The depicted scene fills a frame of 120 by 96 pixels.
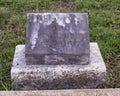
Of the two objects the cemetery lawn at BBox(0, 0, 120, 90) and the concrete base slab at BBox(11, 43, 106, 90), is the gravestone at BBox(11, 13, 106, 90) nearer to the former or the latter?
the concrete base slab at BBox(11, 43, 106, 90)

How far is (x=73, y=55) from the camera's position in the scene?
3.14m

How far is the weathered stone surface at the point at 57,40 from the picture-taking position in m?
3.14

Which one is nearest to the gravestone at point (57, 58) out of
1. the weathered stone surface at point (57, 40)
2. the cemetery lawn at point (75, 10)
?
the weathered stone surface at point (57, 40)

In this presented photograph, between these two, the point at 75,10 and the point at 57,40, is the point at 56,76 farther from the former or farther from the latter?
the point at 75,10

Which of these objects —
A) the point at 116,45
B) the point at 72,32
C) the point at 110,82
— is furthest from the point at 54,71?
the point at 116,45

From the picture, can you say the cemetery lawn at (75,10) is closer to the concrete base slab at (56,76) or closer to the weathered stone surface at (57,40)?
the concrete base slab at (56,76)

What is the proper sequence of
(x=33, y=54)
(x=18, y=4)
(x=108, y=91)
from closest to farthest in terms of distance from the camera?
1. (x=108, y=91)
2. (x=33, y=54)
3. (x=18, y=4)

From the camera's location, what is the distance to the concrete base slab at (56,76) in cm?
316

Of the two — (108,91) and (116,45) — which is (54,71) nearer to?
(108,91)

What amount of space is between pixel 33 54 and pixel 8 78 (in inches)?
20.0

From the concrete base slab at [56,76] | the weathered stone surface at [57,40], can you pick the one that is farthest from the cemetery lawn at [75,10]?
the weathered stone surface at [57,40]

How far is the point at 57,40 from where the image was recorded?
10.5 ft

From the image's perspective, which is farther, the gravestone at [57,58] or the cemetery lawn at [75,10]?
the cemetery lawn at [75,10]

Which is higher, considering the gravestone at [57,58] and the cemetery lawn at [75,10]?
the gravestone at [57,58]
